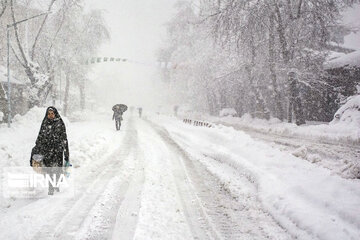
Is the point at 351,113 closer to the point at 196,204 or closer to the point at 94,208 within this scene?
the point at 196,204

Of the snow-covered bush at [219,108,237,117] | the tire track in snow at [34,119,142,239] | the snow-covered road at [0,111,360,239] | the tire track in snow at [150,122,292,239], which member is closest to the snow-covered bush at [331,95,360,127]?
the snow-covered road at [0,111,360,239]

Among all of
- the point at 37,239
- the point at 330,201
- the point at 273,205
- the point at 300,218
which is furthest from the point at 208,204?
the point at 37,239

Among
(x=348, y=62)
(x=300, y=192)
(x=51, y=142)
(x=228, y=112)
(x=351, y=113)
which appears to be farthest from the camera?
(x=228, y=112)

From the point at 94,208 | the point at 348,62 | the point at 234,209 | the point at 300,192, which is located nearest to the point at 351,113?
the point at 348,62

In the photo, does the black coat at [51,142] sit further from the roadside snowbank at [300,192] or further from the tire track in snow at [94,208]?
the roadside snowbank at [300,192]

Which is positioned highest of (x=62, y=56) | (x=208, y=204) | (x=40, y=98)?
(x=62, y=56)

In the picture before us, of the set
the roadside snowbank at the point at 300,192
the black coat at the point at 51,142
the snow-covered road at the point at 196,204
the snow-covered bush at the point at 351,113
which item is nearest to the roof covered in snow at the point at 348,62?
the snow-covered bush at the point at 351,113

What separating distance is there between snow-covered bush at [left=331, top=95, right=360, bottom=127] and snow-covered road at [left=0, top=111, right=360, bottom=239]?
8.80m

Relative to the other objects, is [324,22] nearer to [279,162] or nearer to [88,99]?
[279,162]

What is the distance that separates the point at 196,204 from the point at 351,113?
1423 centimetres

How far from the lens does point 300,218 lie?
5164 mm

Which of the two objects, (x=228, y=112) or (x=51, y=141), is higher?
(x=228, y=112)

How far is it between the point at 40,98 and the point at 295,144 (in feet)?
63.6

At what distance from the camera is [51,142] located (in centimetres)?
678
